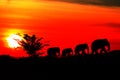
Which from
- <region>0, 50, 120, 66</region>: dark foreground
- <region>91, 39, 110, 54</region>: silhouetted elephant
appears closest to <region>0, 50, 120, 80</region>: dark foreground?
<region>0, 50, 120, 66</region>: dark foreground

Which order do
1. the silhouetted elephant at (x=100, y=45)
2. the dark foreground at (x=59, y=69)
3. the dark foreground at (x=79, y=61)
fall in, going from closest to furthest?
the dark foreground at (x=59, y=69), the dark foreground at (x=79, y=61), the silhouetted elephant at (x=100, y=45)

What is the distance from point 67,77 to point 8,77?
3.92m

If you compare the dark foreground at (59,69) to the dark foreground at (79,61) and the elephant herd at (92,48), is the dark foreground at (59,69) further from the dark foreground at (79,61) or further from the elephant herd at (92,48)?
the elephant herd at (92,48)

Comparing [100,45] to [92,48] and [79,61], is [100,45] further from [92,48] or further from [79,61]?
[79,61]

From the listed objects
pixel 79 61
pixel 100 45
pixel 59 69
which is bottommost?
pixel 59 69

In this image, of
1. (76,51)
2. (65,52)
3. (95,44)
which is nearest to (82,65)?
(95,44)

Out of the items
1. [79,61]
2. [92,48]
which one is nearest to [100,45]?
[92,48]

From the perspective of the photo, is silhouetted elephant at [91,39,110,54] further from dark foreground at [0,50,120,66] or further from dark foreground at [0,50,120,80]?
dark foreground at [0,50,120,80]

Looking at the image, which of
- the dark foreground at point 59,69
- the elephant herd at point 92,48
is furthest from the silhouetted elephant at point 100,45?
the dark foreground at point 59,69

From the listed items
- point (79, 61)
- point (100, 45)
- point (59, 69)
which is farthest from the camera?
point (100, 45)

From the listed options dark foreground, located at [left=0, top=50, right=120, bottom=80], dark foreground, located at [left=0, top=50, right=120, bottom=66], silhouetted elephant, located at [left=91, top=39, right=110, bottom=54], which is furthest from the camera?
silhouetted elephant, located at [left=91, top=39, right=110, bottom=54]

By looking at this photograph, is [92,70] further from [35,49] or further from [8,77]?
[35,49]

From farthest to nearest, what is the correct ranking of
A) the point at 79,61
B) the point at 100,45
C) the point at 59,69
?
the point at 100,45 → the point at 79,61 → the point at 59,69

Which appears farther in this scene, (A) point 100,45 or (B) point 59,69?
(A) point 100,45
